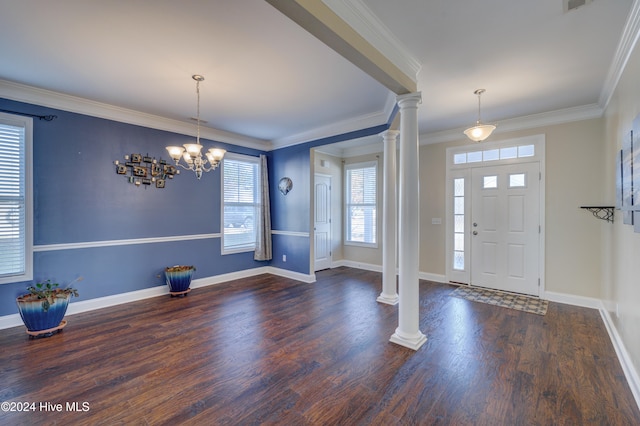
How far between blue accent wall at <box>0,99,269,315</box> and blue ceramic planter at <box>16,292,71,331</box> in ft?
1.77

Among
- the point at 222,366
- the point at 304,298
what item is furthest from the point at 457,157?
the point at 222,366

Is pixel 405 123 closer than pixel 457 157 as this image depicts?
Yes

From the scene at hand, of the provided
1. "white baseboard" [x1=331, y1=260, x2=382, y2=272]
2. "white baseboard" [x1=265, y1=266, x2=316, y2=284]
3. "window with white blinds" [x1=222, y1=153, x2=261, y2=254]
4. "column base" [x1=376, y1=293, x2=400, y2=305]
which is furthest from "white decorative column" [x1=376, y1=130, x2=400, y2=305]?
"window with white blinds" [x1=222, y1=153, x2=261, y2=254]

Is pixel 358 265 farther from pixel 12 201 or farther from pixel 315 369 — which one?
pixel 12 201

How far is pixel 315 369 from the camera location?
93.8 inches

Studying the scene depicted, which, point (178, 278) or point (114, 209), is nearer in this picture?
point (114, 209)

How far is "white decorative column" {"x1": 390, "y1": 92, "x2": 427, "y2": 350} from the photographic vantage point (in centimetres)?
278

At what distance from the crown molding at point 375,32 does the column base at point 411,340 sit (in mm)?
2580

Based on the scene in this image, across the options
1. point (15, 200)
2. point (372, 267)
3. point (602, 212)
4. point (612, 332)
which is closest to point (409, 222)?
point (612, 332)

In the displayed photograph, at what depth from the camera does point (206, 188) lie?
16.4 ft

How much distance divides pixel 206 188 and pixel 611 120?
574cm

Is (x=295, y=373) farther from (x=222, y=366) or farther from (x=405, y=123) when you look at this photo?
(x=405, y=123)

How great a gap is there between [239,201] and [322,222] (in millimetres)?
1876

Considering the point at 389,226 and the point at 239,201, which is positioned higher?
the point at 239,201
